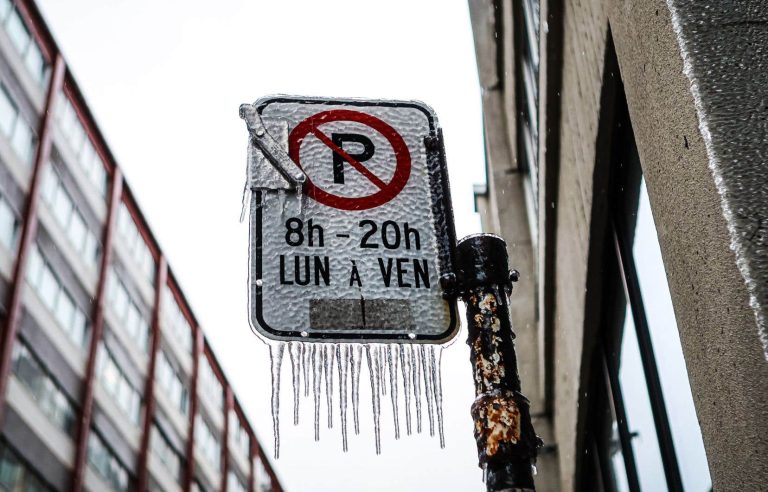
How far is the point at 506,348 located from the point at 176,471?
126 feet

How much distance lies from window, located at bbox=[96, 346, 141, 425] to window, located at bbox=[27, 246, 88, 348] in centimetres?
137

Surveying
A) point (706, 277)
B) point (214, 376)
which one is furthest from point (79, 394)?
point (706, 277)

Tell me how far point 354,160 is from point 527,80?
6911mm

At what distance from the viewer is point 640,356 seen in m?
5.29

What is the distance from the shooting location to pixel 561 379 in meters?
8.86

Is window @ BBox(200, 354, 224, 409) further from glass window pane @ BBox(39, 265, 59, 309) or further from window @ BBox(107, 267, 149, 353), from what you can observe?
glass window pane @ BBox(39, 265, 59, 309)

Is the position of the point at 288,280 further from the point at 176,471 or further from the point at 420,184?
the point at 176,471

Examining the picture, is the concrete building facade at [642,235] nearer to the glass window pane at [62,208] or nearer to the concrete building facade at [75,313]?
the concrete building facade at [75,313]

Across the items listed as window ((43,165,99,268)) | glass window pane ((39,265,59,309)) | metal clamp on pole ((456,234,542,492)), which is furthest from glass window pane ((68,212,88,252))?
metal clamp on pole ((456,234,542,492))

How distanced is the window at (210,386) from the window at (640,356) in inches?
1567

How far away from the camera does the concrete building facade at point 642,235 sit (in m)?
2.10

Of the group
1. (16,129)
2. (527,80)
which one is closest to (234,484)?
(16,129)

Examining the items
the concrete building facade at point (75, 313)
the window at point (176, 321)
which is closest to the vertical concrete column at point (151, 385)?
the concrete building facade at point (75, 313)

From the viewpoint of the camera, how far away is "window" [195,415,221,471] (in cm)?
4218
